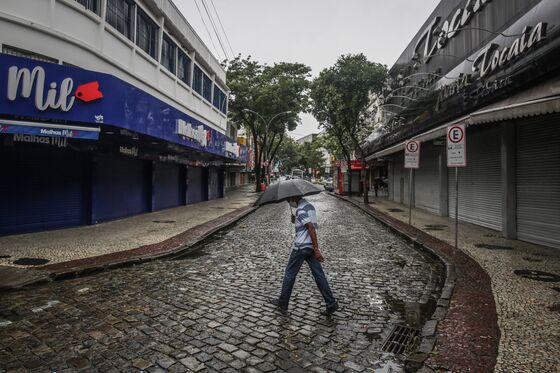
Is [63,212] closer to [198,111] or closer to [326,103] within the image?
[198,111]

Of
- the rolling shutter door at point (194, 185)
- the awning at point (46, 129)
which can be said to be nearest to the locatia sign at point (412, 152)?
the awning at point (46, 129)

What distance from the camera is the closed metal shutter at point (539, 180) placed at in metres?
9.24

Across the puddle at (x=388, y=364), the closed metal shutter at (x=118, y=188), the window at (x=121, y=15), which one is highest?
the window at (x=121, y=15)

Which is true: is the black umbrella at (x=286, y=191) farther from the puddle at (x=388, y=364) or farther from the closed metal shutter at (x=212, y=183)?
the closed metal shutter at (x=212, y=183)

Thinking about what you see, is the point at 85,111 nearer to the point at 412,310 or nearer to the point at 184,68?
the point at 412,310

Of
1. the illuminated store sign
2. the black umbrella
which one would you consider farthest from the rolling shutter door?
the black umbrella

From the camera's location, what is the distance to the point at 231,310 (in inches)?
197

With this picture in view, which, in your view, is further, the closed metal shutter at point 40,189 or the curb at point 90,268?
the closed metal shutter at point 40,189

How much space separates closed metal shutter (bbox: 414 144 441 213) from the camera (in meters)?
18.1

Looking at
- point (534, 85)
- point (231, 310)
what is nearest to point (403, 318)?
point (231, 310)

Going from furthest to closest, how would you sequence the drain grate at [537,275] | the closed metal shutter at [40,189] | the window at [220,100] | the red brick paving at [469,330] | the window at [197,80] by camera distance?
1. the window at [220,100]
2. the window at [197,80]
3. the closed metal shutter at [40,189]
4. the drain grate at [537,275]
5. the red brick paving at [469,330]

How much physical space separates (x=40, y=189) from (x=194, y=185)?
46.2 feet

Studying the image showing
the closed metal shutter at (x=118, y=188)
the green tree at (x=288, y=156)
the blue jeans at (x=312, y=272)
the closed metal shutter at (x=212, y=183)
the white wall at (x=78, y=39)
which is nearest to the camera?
the blue jeans at (x=312, y=272)

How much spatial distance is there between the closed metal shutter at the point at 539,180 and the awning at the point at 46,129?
1171 centimetres
